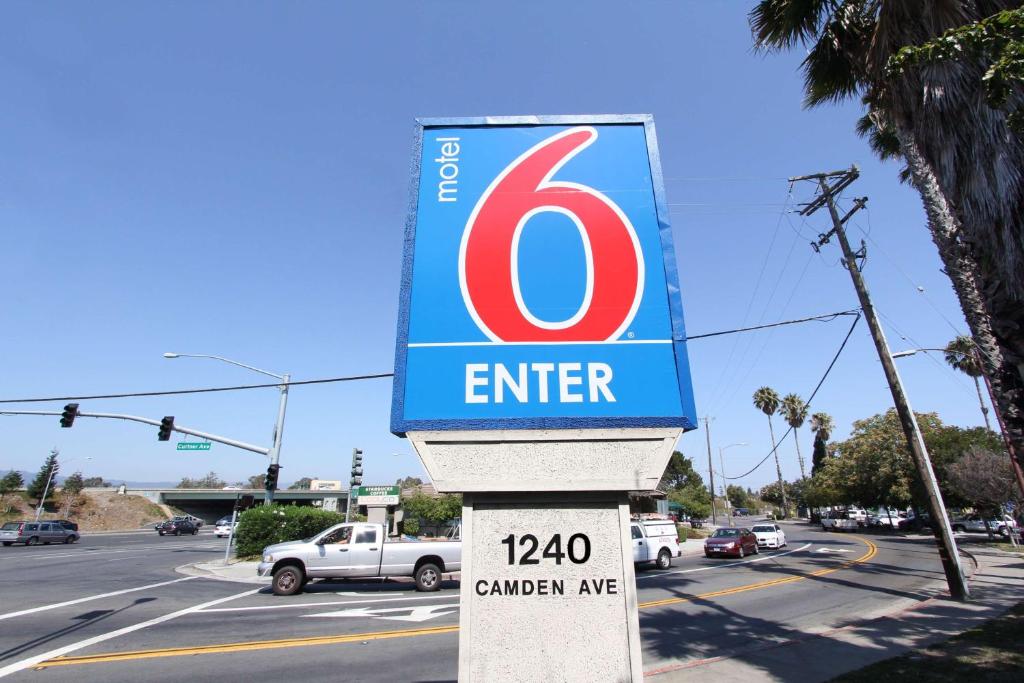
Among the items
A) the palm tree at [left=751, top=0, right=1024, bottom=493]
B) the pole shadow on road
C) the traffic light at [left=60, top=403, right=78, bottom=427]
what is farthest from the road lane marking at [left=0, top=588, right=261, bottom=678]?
the palm tree at [left=751, top=0, right=1024, bottom=493]

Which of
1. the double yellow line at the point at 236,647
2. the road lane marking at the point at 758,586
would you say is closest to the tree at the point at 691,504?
the road lane marking at the point at 758,586

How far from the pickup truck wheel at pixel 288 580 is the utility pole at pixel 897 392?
1638 centimetres

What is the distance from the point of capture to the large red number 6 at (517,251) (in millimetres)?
2912

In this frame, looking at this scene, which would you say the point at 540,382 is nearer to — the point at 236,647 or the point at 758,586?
the point at 236,647

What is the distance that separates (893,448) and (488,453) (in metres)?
48.1

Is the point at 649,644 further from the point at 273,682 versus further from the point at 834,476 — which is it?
the point at 834,476

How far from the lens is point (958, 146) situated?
6.01 meters

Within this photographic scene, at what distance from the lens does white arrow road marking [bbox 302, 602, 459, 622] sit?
1087 cm

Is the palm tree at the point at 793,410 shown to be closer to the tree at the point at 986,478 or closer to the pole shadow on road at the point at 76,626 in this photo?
the tree at the point at 986,478

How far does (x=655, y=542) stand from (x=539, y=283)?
19790 millimetres

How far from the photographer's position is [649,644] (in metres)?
8.62

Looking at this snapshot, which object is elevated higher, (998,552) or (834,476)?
(834,476)

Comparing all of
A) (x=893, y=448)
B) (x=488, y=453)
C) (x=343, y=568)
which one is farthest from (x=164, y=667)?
(x=893, y=448)

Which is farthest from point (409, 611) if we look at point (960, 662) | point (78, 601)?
point (960, 662)
